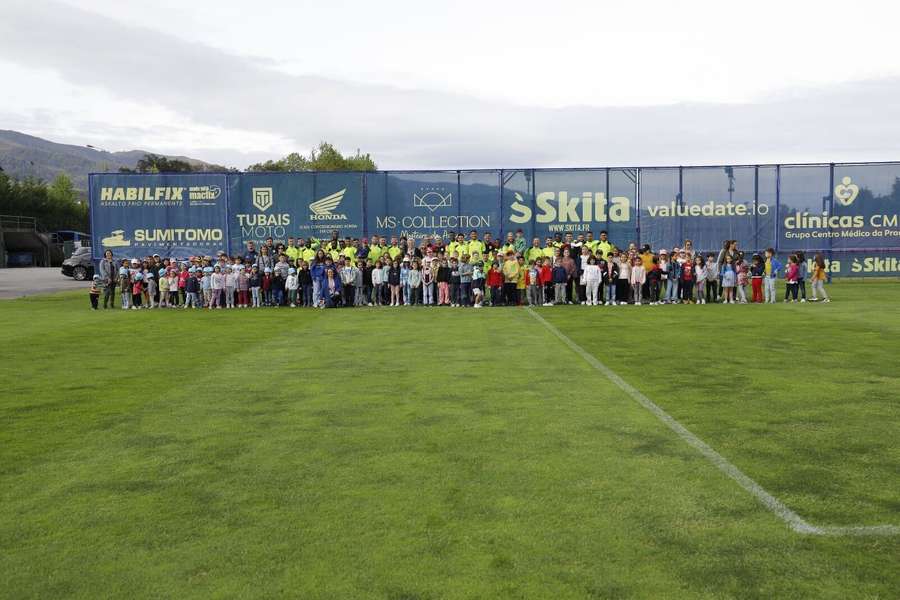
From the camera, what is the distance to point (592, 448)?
636cm

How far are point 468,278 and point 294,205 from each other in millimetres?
8143

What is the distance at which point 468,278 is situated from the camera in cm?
2153

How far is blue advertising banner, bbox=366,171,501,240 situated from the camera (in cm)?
2614

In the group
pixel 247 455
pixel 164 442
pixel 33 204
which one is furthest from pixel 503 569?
pixel 33 204

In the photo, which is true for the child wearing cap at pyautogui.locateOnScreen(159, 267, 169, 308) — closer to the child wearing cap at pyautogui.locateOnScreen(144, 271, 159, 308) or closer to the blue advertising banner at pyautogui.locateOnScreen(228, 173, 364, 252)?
the child wearing cap at pyautogui.locateOnScreen(144, 271, 159, 308)

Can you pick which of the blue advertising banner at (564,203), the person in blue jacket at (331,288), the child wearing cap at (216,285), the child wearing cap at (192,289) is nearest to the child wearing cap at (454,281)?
the person in blue jacket at (331,288)

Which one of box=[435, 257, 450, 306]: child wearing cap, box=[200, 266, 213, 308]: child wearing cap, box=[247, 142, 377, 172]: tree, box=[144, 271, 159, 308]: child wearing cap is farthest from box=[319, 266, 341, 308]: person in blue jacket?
box=[247, 142, 377, 172]: tree

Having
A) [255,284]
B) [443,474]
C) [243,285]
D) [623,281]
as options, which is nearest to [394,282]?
[255,284]

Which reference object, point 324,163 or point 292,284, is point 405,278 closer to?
point 292,284

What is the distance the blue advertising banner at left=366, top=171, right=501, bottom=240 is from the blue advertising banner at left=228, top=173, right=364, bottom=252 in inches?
27.6

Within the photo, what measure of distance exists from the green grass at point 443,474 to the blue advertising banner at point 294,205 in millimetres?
14821

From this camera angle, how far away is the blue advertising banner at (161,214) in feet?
86.4

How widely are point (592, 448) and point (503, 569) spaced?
8.03 ft

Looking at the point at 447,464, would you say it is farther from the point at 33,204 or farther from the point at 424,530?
the point at 33,204
